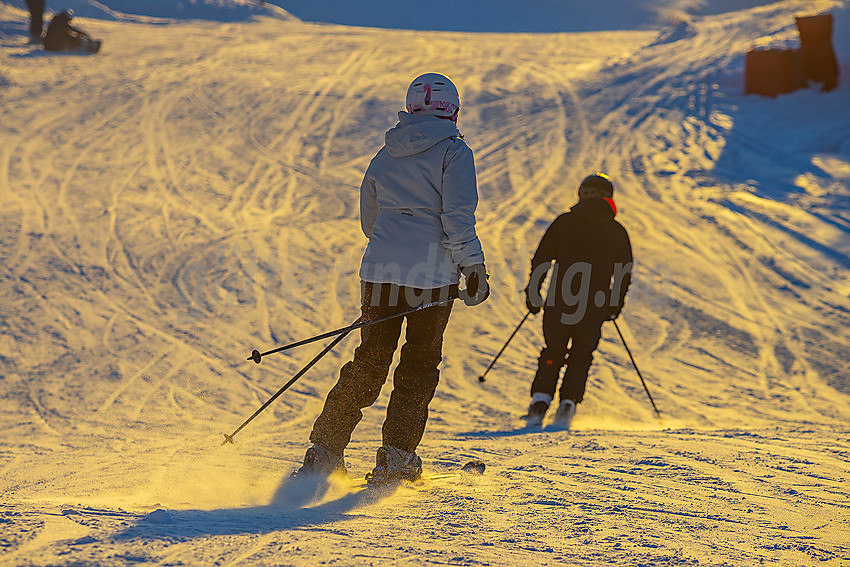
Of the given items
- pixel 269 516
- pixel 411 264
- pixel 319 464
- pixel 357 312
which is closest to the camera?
pixel 269 516

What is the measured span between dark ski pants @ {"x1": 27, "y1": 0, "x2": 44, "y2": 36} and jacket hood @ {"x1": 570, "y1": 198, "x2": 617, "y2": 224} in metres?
15.9

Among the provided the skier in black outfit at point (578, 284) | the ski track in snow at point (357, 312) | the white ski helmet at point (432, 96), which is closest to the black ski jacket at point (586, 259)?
the skier in black outfit at point (578, 284)

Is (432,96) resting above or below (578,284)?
above

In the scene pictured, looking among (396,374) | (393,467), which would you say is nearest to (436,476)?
(393,467)

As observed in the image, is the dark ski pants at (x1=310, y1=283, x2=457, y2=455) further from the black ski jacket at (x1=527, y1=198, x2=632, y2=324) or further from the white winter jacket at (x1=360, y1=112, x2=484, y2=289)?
the black ski jacket at (x1=527, y1=198, x2=632, y2=324)

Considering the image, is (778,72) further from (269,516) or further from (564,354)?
(269,516)

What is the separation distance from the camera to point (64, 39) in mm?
17344

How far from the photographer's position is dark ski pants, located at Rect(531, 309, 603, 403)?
5.99 m

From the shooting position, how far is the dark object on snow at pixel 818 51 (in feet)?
50.3

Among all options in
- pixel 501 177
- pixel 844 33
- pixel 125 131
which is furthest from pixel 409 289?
pixel 844 33

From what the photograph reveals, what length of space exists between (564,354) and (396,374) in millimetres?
2463

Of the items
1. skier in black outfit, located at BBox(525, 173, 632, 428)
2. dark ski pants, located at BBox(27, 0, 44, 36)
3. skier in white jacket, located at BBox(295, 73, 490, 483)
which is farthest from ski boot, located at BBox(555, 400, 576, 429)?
dark ski pants, located at BBox(27, 0, 44, 36)

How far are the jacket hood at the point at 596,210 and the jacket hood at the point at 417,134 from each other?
2397 mm

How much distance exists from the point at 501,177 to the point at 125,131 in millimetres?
5640
